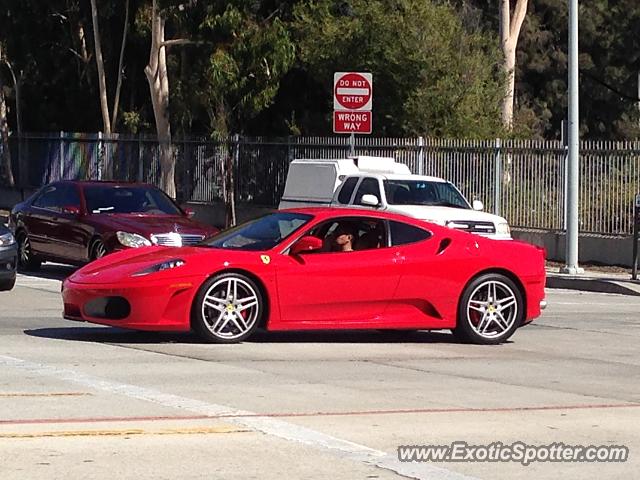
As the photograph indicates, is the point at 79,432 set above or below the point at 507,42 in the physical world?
below

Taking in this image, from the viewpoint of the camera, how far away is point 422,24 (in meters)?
32.8

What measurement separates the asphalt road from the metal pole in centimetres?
972

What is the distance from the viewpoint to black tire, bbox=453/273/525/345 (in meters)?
14.1

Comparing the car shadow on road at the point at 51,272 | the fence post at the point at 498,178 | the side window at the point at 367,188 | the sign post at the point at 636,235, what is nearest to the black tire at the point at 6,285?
the car shadow on road at the point at 51,272

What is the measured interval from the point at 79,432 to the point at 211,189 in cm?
2859

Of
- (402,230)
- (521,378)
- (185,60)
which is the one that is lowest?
(521,378)

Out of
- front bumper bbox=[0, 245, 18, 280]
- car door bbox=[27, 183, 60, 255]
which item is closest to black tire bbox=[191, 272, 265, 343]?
front bumper bbox=[0, 245, 18, 280]

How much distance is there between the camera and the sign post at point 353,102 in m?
26.4

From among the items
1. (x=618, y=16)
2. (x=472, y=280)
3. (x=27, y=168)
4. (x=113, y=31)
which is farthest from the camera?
(x=618, y=16)

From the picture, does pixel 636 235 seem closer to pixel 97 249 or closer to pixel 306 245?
pixel 97 249

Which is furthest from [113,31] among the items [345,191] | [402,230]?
[402,230]

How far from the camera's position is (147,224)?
67.9 feet

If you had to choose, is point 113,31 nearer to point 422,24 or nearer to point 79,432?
point 422,24

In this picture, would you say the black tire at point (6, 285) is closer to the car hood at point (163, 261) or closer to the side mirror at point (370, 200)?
the car hood at point (163, 261)
